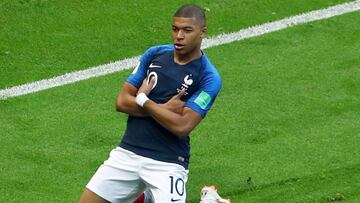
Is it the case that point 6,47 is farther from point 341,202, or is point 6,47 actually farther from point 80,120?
point 341,202

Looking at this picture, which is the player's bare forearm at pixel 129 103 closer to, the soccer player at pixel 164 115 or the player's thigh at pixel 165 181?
the soccer player at pixel 164 115

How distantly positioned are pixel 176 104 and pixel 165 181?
0.63 meters

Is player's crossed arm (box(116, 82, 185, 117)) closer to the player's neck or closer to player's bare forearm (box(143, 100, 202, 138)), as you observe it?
player's bare forearm (box(143, 100, 202, 138))

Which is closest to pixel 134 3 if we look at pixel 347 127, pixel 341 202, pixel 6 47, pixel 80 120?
pixel 6 47

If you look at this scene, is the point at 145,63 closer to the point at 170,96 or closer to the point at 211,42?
the point at 170,96

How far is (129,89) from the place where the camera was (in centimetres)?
931

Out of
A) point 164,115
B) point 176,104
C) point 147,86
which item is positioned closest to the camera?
point 164,115

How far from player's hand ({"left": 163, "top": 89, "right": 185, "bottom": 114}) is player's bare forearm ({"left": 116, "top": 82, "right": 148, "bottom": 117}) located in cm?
21

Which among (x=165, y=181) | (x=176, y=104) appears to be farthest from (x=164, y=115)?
(x=165, y=181)

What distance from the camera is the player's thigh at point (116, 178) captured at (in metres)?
9.27

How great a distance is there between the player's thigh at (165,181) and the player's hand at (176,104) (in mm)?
456

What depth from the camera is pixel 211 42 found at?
14.1m

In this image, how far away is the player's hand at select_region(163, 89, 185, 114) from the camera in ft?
29.8

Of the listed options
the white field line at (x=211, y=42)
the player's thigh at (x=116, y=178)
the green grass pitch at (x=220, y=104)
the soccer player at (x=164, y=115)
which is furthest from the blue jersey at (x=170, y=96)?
the white field line at (x=211, y=42)
